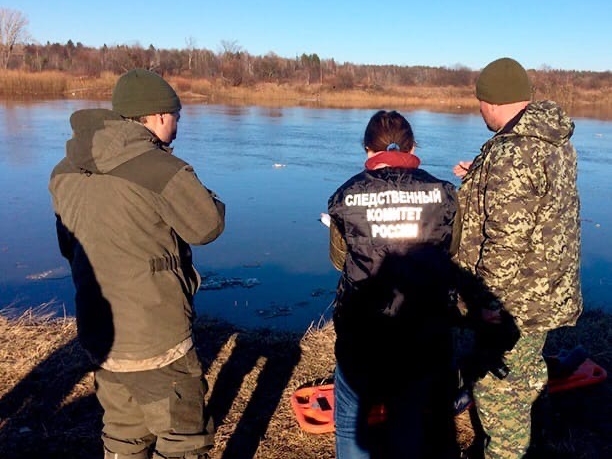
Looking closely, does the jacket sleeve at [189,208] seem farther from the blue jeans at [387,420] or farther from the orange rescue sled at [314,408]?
the orange rescue sled at [314,408]

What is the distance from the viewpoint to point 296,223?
7.85 metres

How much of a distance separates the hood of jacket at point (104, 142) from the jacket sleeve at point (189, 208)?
19 centimetres

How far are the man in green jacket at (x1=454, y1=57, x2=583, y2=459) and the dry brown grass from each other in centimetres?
60

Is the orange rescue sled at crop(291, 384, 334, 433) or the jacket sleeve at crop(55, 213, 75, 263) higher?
the jacket sleeve at crop(55, 213, 75, 263)

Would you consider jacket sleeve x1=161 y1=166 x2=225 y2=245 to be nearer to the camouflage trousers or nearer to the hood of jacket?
the hood of jacket

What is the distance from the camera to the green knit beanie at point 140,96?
2.17 meters

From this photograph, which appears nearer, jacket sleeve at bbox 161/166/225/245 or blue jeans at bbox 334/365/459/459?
jacket sleeve at bbox 161/166/225/245

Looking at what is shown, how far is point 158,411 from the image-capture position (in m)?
2.15

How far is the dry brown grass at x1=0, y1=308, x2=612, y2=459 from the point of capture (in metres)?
2.98

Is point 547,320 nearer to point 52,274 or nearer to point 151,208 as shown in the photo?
point 151,208

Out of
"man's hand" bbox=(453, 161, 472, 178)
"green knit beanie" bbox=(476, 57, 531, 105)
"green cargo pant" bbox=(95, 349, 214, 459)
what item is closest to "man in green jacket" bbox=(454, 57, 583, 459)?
"green knit beanie" bbox=(476, 57, 531, 105)

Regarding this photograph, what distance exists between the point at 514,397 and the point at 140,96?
80.5 inches

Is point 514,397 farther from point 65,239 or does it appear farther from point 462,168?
point 65,239

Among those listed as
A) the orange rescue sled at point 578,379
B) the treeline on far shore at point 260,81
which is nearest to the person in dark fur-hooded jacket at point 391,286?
the orange rescue sled at point 578,379
